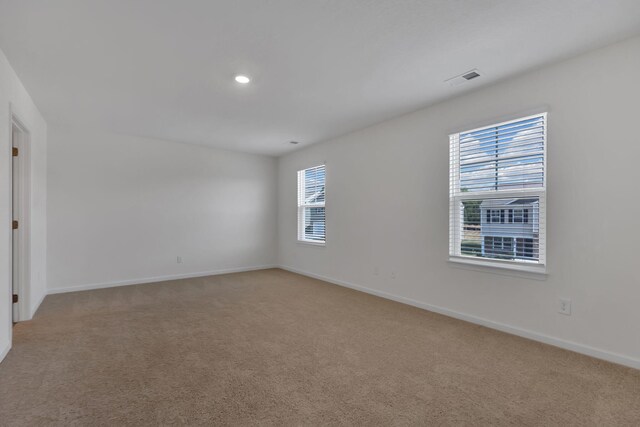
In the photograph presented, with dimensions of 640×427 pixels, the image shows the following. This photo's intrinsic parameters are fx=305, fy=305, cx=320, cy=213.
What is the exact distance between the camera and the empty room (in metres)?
2.00

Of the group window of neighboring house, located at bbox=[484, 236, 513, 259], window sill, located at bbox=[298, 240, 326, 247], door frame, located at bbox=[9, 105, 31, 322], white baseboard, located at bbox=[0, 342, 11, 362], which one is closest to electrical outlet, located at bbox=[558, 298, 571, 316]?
window of neighboring house, located at bbox=[484, 236, 513, 259]

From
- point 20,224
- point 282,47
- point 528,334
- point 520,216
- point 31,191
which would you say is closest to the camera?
point 282,47

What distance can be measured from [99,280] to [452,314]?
17.2 ft

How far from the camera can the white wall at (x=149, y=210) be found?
4.64 m

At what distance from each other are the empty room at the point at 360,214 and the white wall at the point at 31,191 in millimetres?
44

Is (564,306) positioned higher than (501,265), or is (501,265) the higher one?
(501,265)

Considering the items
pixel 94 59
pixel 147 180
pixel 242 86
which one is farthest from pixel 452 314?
pixel 147 180

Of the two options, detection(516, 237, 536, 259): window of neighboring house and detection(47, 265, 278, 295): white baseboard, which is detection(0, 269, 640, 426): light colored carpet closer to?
detection(516, 237, 536, 259): window of neighboring house

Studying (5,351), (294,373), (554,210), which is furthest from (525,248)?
(5,351)

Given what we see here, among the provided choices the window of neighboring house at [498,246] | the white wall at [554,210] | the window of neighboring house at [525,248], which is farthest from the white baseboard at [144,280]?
the window of neighboring house at [525,248]

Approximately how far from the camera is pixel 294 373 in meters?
2.27

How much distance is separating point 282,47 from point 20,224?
137 inches

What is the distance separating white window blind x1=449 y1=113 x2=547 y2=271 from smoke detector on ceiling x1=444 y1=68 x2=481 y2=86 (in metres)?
0.57

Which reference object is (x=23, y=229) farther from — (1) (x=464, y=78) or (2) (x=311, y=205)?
(1) (x=464, y=78)
